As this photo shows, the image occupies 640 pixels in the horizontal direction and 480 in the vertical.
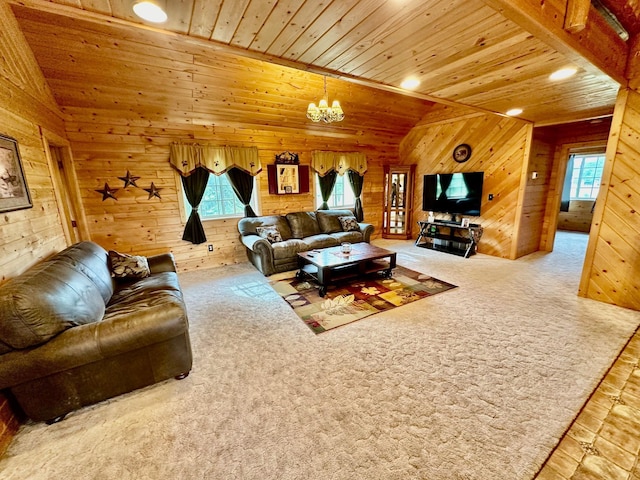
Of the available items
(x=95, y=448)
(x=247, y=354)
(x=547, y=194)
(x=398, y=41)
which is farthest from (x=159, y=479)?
(x=547, y=194)

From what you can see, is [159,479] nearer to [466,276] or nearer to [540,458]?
[540,458]

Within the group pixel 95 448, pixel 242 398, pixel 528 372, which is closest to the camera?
pixel 95 448

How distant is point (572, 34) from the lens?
1753 millimetres

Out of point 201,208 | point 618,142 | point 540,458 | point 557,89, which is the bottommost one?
point 540,458

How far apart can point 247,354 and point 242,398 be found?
491 mm

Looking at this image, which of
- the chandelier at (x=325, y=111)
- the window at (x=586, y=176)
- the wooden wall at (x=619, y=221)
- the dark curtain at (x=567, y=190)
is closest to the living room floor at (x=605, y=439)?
the wooden wall at (x=619, y=221)

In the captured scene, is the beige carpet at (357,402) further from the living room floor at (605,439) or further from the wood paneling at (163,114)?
the wood paneling at (163,114)

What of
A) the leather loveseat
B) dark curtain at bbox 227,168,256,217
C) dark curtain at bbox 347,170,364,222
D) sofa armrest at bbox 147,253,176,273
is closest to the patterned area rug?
the leather loveseat

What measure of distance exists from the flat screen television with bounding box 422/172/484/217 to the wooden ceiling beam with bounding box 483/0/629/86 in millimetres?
2490

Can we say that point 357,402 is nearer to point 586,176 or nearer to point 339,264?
point 339,264

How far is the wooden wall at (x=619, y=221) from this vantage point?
8.89 ft

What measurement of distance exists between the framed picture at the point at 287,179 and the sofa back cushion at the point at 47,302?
339cm

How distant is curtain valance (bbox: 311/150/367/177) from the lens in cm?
543

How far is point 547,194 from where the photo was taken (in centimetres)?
509
